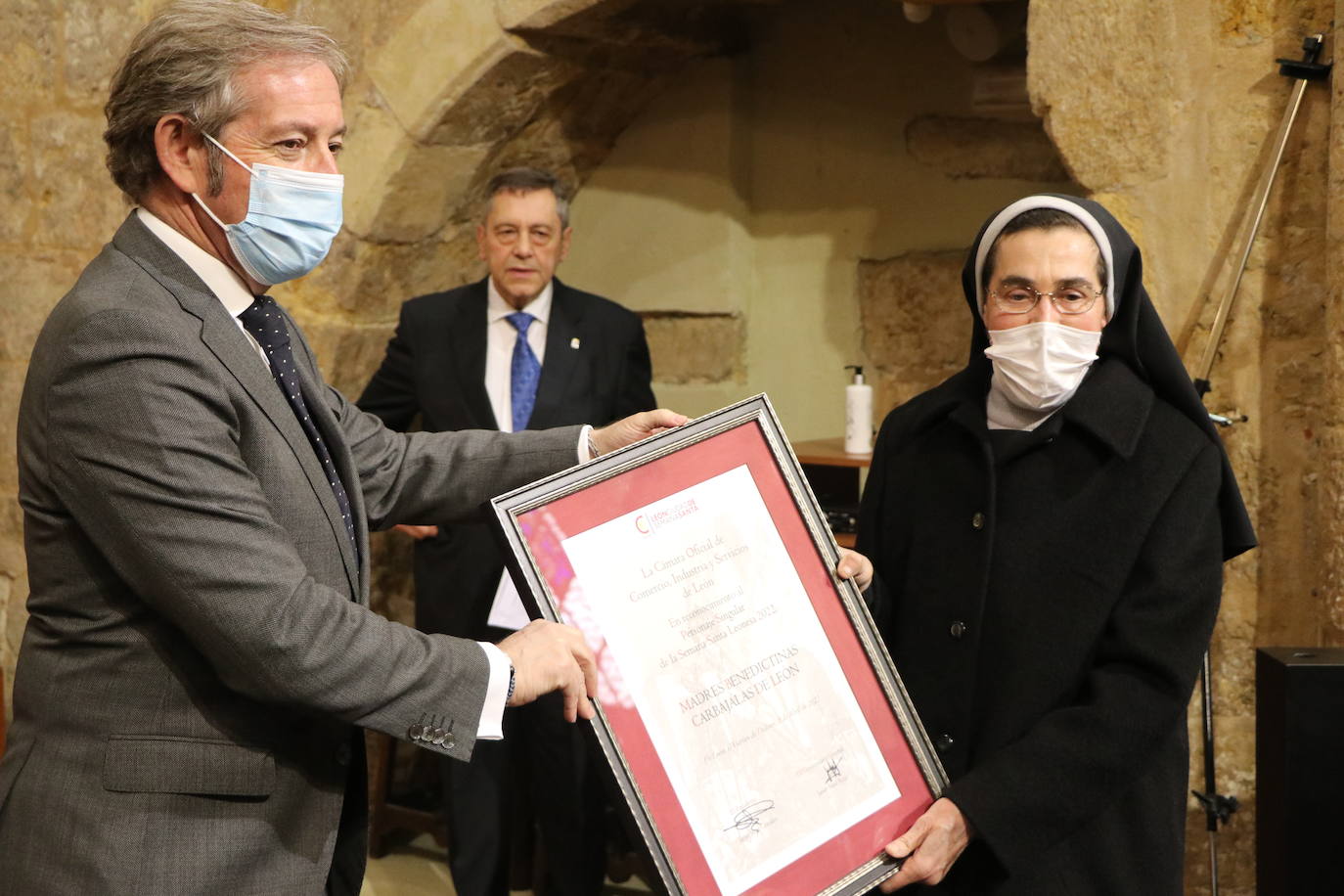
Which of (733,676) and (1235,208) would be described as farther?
(1235,208)

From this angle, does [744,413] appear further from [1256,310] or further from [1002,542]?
[1256,310]

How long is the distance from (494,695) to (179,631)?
36cm

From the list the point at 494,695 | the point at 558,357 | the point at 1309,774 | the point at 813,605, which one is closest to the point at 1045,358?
the point at 813,605

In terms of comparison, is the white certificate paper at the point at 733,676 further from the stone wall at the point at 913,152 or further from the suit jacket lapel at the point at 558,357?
the suit jacket lapel at the point at 558,357

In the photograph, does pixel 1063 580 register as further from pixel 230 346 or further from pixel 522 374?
pixel 522 374

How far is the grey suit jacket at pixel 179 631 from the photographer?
1408mm

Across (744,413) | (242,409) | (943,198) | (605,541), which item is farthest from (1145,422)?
(943,198)

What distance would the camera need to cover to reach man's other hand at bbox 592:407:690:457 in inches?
77.5

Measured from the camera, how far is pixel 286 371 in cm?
163

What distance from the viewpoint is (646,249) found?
4.29m

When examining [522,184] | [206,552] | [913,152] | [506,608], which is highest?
[913,152]

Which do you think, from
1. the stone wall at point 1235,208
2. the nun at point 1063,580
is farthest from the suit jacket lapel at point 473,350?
the nun at point 1063,580

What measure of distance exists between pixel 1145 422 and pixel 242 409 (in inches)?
46.3
